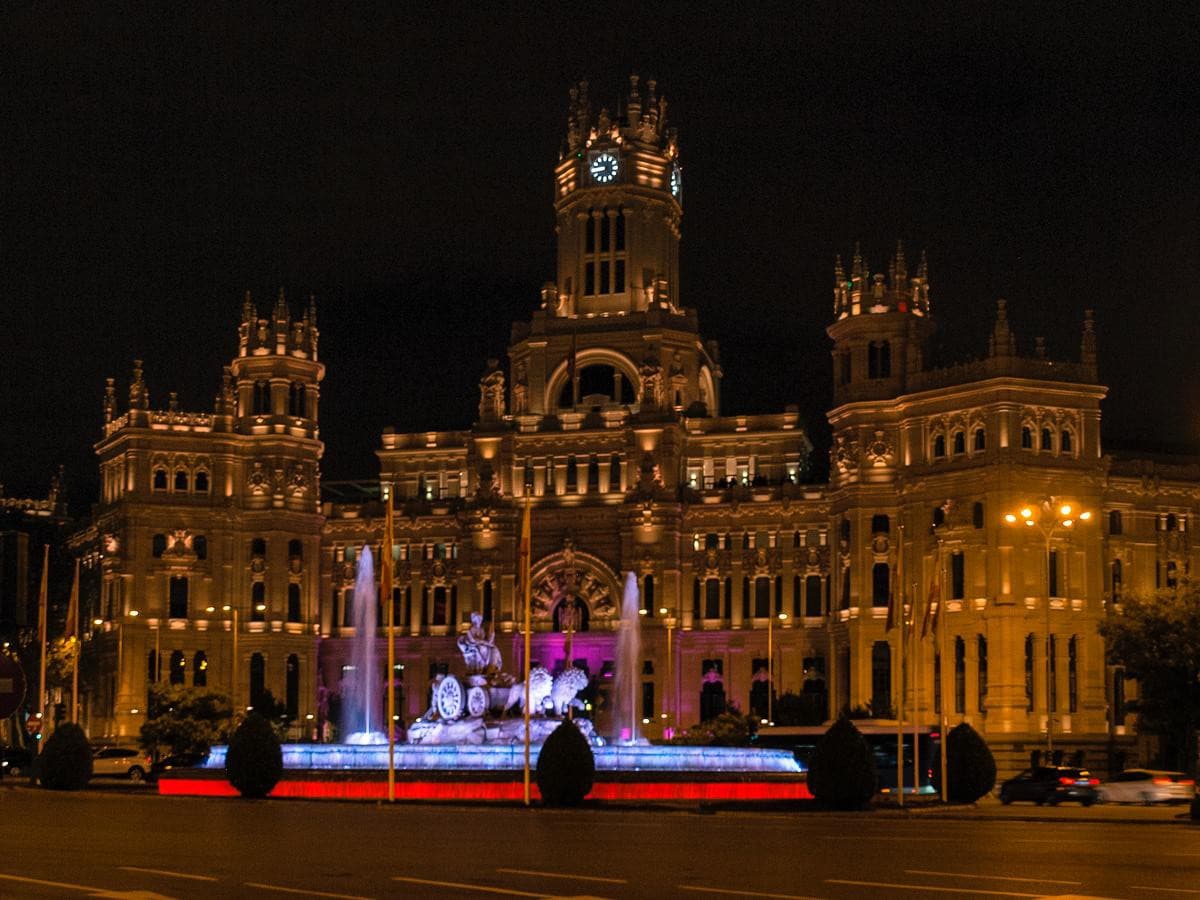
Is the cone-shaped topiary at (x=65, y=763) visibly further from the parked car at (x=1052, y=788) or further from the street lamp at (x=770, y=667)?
the street lamp at (x=770, y=667)

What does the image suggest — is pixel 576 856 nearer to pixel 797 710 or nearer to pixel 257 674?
pixel 797 710

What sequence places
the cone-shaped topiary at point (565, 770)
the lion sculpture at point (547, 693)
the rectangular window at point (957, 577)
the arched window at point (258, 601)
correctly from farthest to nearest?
the arched window at point (258, 601) → the rectangular window at point (957, 577) → the lion sculpture at point (547, 693) → the cone-shaped topiary at point (565, 770)

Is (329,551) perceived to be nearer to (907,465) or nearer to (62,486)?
(62,486)

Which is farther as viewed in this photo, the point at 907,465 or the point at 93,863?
the point at 907,465

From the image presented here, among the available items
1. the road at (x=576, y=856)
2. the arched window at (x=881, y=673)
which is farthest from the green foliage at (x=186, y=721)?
the road at (x=576, y=856)

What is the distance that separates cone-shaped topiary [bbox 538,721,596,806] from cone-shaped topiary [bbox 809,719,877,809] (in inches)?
248

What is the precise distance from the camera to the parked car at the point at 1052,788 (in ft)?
217

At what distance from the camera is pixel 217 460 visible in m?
129

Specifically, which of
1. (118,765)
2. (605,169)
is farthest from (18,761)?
(605,169)

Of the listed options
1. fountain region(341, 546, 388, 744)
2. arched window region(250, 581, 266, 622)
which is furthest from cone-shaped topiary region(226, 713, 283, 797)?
arched window region(250, 581, 266, 622)

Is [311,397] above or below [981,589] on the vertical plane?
above

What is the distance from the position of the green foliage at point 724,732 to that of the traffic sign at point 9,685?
2881 inches

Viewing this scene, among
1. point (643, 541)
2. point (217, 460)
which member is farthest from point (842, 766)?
point (217, 460)

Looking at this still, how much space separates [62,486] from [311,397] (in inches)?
1279
